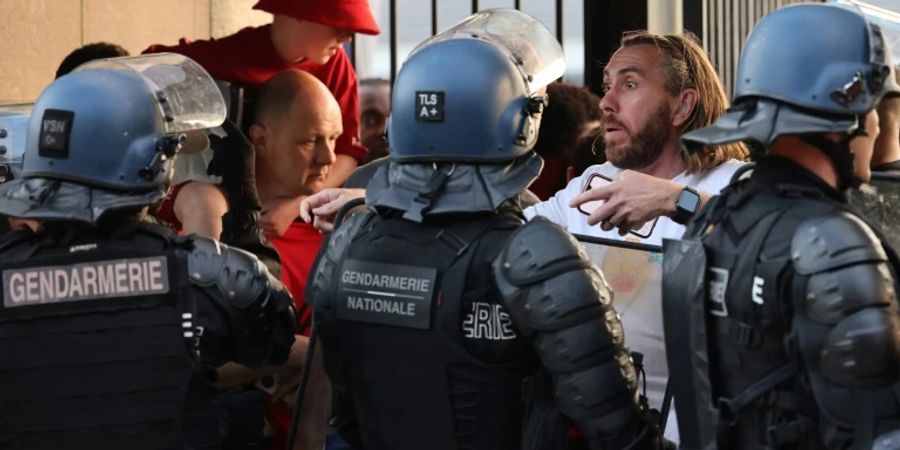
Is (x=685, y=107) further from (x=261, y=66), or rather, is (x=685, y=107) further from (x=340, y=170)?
(x=261, y=66)

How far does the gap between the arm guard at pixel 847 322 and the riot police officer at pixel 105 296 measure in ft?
4.25

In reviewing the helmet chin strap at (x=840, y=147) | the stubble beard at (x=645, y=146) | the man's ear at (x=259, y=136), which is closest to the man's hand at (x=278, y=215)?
the man's ear at (x=259, y=136)

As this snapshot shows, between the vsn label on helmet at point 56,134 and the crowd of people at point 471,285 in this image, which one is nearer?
the crowd of people at point 471,285

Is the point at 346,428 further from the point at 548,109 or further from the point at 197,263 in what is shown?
the point at 548,109

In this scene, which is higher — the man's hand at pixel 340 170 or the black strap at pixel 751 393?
the black strap at pixel 751 393

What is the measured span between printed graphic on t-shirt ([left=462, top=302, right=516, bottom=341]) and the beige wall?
363cm

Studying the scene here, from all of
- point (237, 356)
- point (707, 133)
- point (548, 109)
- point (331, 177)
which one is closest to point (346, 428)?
point (237, 356)

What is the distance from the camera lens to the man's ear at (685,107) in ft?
15.8

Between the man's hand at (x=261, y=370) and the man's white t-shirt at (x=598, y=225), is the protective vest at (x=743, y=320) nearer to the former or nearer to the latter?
the man's white t-shirt at (x=598, y=225)

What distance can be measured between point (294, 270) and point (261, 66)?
108 centimetres

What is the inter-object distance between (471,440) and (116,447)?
776 millimetres

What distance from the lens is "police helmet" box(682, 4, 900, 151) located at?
3.24 metres

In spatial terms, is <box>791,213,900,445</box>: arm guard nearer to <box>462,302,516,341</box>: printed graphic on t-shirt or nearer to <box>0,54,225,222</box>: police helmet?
<box>462,302,516,341</box>: printed graphic on t-shirt

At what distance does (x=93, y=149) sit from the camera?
3.76 meters
